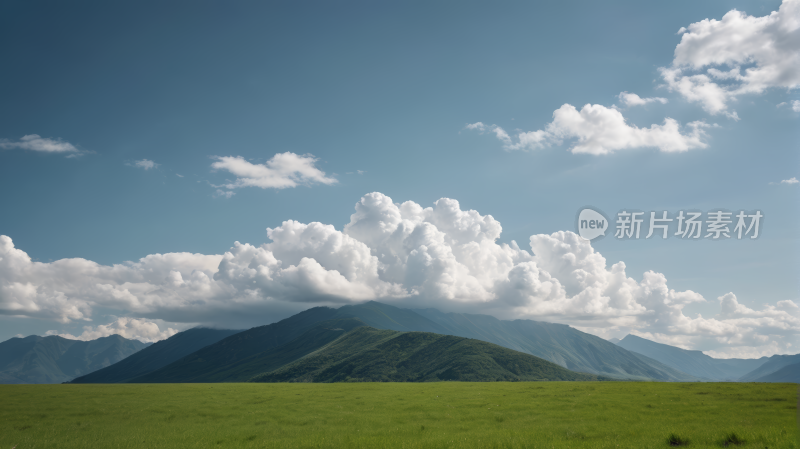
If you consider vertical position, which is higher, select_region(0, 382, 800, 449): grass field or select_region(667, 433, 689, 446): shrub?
select_region(667, 433, 689, 446): shrub

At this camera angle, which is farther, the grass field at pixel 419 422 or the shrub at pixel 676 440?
the grass field at pixel 419 422

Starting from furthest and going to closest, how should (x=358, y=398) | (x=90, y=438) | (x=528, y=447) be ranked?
(x=358, y=398) → (x=90, y=438) → (x=528, y=447)

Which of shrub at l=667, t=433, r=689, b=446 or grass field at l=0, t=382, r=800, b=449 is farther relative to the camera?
grass field at l=0, t=382, r=800, b=449

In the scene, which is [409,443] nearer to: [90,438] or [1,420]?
[90,438]

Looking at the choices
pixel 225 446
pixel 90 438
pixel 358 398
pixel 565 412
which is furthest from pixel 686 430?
pixel 90 438

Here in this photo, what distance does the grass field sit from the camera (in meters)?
26.2

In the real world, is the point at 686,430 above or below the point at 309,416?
above

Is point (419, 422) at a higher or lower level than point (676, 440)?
lower

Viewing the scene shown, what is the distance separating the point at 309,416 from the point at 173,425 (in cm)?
1201

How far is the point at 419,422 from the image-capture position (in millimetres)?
35625

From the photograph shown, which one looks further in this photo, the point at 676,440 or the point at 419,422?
the point at 419,422

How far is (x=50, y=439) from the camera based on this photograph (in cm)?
3186

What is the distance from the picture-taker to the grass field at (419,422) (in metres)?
26.2

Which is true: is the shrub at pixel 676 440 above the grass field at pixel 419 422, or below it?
above
